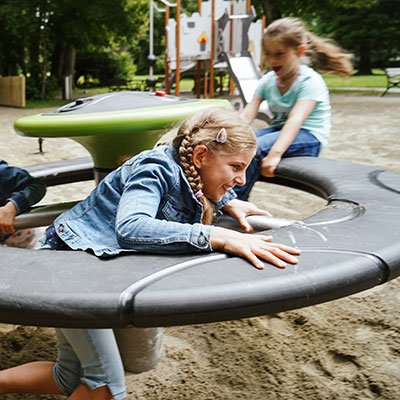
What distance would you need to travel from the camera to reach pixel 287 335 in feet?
5.70

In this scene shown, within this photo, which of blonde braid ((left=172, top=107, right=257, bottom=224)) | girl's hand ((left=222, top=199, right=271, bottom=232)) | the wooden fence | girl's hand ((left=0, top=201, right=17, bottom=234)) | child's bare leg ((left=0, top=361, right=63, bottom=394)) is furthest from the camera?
the wooden fence

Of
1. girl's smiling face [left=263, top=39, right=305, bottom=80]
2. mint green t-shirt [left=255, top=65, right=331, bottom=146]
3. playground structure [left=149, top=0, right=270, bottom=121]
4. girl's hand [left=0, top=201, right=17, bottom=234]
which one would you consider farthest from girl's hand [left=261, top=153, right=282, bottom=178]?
playground structure [left=149, top=0, right=270, bottom=121]

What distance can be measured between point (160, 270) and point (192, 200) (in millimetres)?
278

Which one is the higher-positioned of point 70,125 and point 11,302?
point 70,125

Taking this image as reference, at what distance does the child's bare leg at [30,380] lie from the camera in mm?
1307

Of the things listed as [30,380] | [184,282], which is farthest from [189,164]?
Result: [30,380]

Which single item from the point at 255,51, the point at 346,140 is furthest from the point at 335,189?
the point at 255,51

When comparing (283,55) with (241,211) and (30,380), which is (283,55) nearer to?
(241,211)

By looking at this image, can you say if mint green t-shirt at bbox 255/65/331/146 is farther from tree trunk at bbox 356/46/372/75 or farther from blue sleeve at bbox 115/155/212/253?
tree trunk at bbox 356/46/372/75

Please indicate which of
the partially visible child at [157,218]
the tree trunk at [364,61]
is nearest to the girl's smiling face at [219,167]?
the partially visible child at [157,218]

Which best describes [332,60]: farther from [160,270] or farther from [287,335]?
[160,270]

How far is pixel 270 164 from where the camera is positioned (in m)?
1.94

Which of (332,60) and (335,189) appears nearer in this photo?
(335,189)

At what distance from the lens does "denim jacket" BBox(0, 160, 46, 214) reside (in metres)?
1.61
